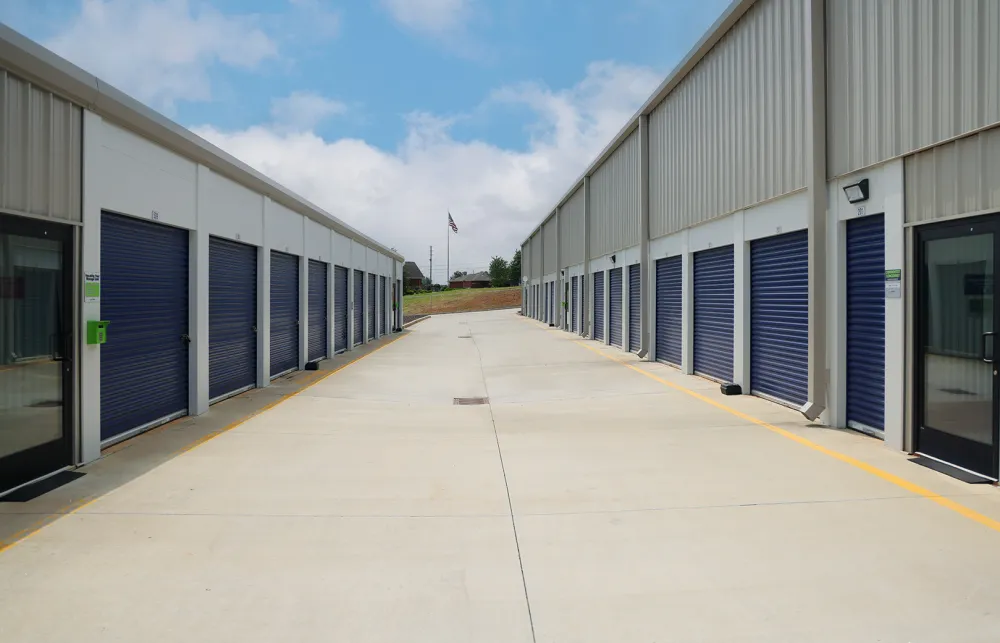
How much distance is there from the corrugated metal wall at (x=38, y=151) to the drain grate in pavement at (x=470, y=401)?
6161 millimetres

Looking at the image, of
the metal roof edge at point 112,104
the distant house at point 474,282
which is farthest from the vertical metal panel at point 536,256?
the distant house at point 474,282

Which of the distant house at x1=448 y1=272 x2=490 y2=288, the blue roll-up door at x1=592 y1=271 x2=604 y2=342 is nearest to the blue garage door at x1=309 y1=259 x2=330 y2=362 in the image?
the blue roll-up door at x1=592 y1=271 x2=604 y2=342

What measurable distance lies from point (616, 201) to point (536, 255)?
28.7 metres

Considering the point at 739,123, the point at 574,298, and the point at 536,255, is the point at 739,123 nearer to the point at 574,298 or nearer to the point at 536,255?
the point at 574,298

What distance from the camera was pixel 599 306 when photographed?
2572 centimetres

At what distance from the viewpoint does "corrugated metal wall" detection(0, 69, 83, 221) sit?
5.75 meters

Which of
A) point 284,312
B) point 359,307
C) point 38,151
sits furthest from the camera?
point 359,307

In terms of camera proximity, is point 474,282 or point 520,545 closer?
point 520,545

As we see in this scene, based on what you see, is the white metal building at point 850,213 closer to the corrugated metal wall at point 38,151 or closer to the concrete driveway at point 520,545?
the concrete driveway at point 520,545

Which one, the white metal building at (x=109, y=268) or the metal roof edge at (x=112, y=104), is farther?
the white metal building at (x=109, y=268)

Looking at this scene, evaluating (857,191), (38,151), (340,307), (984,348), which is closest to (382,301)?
(340,307)

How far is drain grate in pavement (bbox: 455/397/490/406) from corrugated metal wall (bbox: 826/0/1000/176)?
6.30 metres

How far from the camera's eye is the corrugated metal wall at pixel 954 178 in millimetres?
5984

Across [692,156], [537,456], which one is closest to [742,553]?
[537,456]
